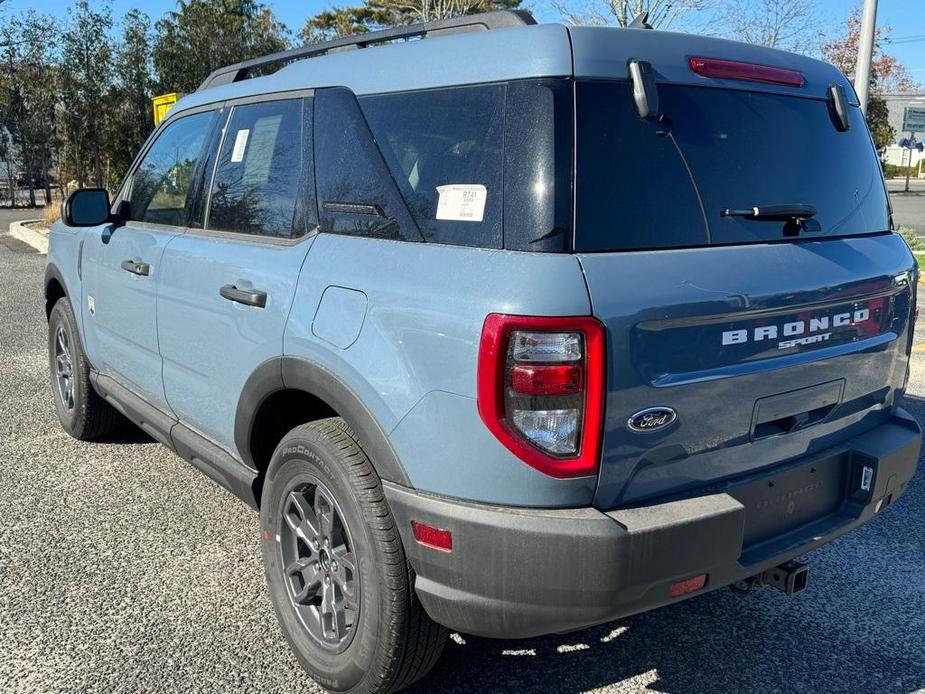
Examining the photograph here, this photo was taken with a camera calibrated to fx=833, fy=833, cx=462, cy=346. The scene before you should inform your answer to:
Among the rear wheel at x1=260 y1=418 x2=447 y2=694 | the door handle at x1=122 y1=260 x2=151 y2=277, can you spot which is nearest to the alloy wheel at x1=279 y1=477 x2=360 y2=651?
the rear wheel at x1=260 y1=418 x2=447 y2=694

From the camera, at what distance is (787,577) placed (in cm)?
249

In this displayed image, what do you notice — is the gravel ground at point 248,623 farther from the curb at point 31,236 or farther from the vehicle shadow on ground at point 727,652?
the curb at point 31,236

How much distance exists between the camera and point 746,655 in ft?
9.40

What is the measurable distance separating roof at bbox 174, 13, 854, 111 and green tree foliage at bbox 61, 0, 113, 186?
961 inches

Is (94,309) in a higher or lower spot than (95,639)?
higher

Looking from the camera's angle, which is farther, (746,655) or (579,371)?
(746,655)

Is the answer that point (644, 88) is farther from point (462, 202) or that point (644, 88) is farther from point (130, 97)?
point (130, 97)

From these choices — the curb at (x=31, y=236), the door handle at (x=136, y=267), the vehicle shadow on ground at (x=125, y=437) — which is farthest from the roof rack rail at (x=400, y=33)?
the curb at (x=31, y=236)

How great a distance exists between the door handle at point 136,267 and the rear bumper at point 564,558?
1883mm

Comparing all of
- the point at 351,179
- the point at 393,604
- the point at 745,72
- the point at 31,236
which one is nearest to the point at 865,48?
the point at 745,72

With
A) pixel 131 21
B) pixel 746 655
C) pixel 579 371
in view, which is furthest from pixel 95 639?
pixel 131 21

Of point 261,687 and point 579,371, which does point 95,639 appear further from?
point 579,371

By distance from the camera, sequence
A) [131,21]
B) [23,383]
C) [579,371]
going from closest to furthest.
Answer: [579,371] < [23,383] < [131,21]

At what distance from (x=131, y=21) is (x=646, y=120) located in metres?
26.5
